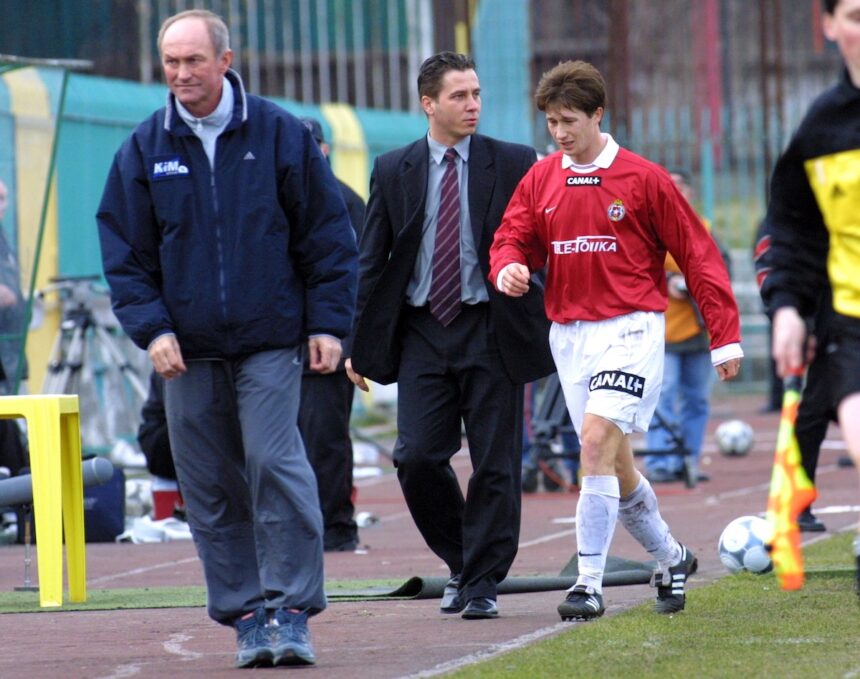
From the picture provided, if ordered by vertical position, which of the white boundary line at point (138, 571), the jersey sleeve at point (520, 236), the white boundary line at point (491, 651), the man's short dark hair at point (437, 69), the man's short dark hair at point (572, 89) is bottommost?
the white boundary line at point (138, 571)

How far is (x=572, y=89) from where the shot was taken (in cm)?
740

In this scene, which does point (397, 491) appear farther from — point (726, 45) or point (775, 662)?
point (726, 45)

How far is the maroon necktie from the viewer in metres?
7.72

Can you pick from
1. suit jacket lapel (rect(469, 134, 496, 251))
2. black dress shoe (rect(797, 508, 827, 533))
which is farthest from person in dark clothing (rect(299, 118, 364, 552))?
suit jacket lapel (rect(469, 134, 496, 251))

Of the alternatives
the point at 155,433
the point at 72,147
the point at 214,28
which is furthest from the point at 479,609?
the point at 72,147

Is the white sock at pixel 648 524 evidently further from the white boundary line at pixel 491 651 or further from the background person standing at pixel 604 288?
the white boundary line at pixel 491 651

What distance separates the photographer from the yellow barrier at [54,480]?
835 cm

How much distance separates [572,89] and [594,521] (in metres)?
1.61

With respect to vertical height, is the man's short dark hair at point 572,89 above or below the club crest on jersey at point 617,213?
above

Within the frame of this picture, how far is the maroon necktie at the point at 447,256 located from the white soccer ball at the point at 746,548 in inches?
71.1

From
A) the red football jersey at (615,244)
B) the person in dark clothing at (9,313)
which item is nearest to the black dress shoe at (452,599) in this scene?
the red football jersey at (615,244)

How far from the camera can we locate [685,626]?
23.1ft

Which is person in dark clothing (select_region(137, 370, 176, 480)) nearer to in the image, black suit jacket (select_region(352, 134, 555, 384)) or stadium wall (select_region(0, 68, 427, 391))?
stadium wall (select_region(0, 68, 427, 391))

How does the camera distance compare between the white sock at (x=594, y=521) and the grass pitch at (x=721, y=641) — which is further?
the white sock at (x=594, y=521)
